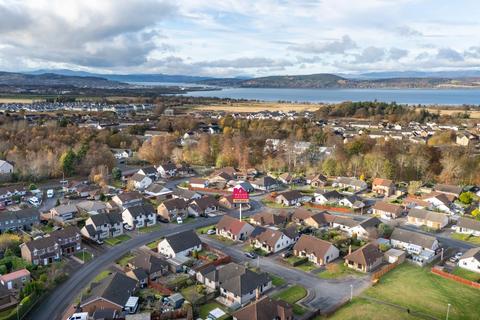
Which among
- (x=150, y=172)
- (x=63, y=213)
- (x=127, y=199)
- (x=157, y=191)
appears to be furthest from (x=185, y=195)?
(x=63, y=213)

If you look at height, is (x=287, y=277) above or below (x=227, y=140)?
below

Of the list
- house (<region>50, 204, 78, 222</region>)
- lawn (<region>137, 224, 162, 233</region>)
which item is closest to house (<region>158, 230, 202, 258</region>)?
lawn (<region>137, 224, 162, 233</region>)

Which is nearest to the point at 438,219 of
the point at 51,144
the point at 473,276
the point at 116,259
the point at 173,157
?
the point at 473,276

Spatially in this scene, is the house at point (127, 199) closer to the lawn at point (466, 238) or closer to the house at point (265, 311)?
the house at point (265, 311)

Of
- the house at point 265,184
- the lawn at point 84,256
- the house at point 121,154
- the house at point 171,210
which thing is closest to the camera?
the lawn at point 84,256

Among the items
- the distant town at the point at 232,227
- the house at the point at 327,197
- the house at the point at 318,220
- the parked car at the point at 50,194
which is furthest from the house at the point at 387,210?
the parked car at the point at 50,194

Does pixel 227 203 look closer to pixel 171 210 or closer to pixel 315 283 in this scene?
pixel 171 210

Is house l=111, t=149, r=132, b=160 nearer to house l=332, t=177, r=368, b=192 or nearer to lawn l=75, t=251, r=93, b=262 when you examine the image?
lawn l=75, t=251, r=93, b=262

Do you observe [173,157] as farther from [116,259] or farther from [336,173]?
[116,259]
